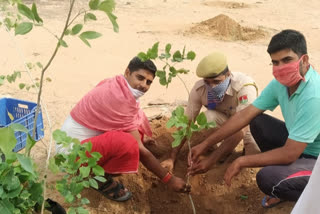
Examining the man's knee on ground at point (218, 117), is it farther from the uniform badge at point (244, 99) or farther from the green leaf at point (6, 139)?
the green leaf at point (6, 139)

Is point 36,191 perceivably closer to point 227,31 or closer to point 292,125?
point 292,125

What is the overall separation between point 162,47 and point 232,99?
3.88m

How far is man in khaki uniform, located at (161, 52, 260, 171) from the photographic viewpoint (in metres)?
3.40

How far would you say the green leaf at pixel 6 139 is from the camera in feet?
5.93

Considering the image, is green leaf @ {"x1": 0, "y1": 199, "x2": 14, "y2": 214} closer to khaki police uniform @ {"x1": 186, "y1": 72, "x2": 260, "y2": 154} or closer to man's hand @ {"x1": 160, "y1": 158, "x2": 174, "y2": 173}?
man's hand @ {"x1": 160, "y1": 158, "x2": 174, "y2": 173}

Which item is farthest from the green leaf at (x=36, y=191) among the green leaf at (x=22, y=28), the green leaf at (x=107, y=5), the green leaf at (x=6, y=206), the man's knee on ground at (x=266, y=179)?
the man's knee on ground at (x=266, y=179)

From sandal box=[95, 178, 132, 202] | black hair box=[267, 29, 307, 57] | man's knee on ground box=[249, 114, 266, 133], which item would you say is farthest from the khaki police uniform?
sandal box=[95, 178, 132, 202]

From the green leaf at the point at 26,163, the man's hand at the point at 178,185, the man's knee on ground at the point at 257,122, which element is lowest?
the man's hand at the point at 178,185

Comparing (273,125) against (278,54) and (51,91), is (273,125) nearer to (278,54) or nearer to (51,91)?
(278,54)

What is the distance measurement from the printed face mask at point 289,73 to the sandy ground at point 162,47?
2.86 feet

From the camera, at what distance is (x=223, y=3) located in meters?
11.9

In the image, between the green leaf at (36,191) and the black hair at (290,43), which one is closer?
the green leaf at (36,191)

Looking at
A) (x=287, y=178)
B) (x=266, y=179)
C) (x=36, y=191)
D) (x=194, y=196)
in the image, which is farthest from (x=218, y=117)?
(x=36, y=191)

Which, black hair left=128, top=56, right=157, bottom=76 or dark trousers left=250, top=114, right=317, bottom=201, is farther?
black hair left=128, top=56, right=157, bottom=76
